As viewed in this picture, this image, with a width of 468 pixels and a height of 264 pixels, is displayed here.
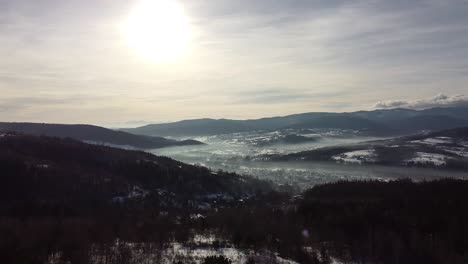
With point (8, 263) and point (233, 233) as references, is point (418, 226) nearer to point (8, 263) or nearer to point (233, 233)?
point (233, 233)

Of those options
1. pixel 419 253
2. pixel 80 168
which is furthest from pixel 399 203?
pixel 80 168

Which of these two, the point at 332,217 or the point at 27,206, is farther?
the point at 27,206

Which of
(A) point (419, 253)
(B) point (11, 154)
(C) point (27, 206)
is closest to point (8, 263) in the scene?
(A) point (419, 253)

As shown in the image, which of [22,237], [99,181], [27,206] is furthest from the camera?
[99,181]

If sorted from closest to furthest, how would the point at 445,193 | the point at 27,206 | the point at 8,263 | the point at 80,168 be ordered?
the point at 8,263
the point at 445,193
the point at 27,206
the point at 80,168

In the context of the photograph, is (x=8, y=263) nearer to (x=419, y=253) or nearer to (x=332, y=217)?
(x=419, y=253)

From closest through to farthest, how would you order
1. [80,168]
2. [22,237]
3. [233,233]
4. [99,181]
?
[22,237], [233,233], [99,181], [80,168]

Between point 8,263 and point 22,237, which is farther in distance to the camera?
point 22,237

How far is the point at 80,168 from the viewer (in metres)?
194

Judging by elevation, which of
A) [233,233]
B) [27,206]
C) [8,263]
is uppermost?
[8,263]

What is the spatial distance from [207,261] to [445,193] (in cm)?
10383

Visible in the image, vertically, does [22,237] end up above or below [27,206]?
above

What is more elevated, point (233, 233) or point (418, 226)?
point (233, 233)

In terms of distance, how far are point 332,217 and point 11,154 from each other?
146m
